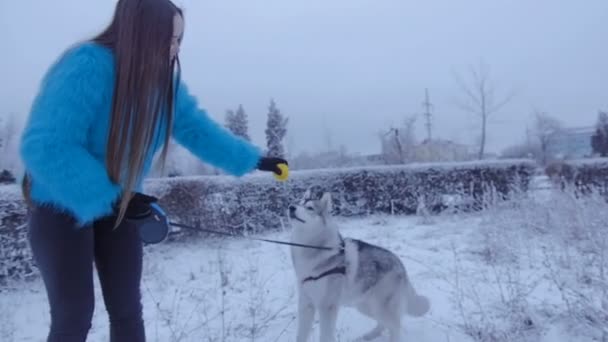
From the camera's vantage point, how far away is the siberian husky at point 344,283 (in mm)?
2986

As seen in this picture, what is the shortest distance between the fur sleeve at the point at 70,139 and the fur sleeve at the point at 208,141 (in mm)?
550

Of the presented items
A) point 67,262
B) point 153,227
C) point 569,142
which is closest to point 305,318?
point 153,227

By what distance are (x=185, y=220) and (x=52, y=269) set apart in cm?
600

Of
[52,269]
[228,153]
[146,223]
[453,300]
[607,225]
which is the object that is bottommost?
[453,300]

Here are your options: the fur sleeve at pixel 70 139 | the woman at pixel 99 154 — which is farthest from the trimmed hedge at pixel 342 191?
the fur sleeve at pixel 70 139

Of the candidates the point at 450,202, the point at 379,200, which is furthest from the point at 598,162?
the point at 379,200

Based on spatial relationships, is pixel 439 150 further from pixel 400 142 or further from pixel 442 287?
pixel 442 287

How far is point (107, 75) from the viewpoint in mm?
1461

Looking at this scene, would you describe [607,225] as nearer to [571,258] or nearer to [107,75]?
[571,258]

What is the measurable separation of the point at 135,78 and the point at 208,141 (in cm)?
60

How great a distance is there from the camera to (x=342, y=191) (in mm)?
9859

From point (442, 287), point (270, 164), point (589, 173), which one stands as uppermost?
point (270, 164)

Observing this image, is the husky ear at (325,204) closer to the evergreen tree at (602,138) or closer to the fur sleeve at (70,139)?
the fur sleeve at (70,139)

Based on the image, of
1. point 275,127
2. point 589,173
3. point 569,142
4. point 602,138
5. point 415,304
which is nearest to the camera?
point 415,304
